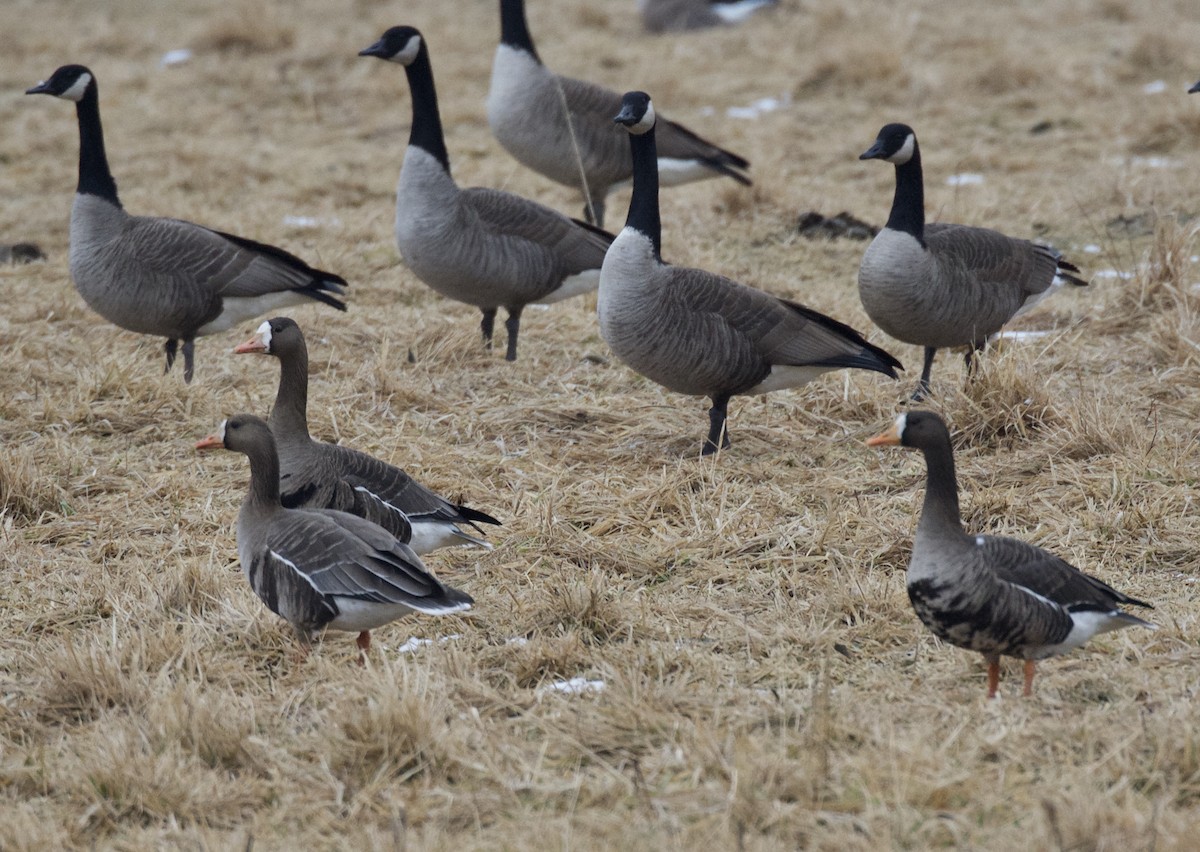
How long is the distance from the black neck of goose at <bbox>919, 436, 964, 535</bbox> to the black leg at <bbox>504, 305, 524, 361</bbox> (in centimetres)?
395

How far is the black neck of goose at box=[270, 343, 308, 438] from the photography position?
5.62 meters

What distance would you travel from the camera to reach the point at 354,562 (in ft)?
15.3

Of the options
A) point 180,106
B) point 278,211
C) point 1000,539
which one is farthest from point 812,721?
point 180,106

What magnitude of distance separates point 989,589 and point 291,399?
112 inches

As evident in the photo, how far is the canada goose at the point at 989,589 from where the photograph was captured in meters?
4.16

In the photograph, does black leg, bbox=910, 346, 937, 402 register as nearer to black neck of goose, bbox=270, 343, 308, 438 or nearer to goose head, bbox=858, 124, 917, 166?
goose head, bbox=858, 124, 917, 166

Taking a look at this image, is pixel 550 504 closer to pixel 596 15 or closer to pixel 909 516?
pixel 909 516

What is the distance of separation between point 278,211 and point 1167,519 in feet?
23.8

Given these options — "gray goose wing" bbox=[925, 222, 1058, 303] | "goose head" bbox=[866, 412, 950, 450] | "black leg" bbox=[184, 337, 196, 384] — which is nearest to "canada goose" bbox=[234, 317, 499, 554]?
"goose head" bbox=[866, 412, 950, 450]

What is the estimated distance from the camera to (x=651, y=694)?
4215mm

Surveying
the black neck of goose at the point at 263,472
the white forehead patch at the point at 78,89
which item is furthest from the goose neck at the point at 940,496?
the white forehead patch at the point at 78,89

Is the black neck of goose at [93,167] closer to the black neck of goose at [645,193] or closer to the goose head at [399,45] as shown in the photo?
the goose head at [399,45]

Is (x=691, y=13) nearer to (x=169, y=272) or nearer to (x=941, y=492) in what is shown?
(x=169, y=272)

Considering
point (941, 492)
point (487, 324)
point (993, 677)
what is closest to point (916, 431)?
point (941, 492)
